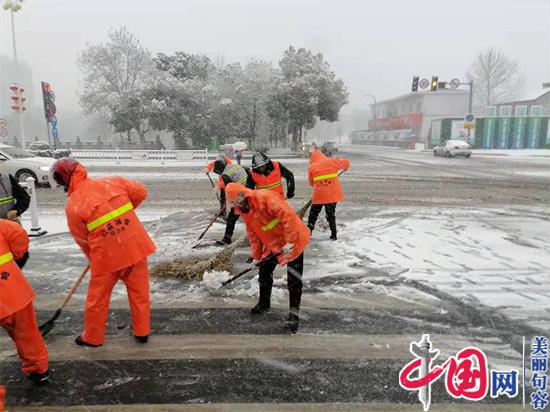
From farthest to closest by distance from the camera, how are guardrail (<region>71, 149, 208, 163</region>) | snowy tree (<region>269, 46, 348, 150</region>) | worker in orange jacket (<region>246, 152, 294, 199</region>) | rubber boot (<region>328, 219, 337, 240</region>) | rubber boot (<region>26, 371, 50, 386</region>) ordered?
1. snowy tree (<region>269, 46, 348, 150</region>)
2. guardrail (<region>71, 149, 208, 163</region>)
3. rubber boot (<region>328, 219, 337, 240</region>)
4. worker in orange jacket (<region>246, 152, 294, 199</region>)
5. rubber boot (<region>26, 371, 50, 386</region>)

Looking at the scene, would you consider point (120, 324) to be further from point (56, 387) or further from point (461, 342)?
point (461, 342)

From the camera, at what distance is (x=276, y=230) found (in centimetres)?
382

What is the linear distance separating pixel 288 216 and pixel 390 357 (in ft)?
4.80

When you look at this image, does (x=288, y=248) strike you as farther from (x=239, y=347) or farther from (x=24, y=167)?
(x=24, y=167)

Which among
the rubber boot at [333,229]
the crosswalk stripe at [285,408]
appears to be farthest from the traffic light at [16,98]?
the crosswalk stripe at [285,408]

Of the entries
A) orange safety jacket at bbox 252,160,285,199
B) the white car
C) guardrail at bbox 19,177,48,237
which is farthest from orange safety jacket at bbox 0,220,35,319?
the white car

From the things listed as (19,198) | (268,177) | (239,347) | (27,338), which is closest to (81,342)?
(27,338)

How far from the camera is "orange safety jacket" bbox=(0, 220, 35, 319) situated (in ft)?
9.20

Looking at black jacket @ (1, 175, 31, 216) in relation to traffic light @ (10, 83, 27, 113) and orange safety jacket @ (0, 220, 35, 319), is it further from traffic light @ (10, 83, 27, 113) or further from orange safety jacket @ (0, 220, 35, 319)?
traffic light @ (10, 83, 27, 113)

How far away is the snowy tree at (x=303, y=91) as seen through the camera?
3422 cm

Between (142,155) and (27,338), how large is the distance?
25.6 metres

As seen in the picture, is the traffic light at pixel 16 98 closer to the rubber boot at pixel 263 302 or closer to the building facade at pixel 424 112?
the rubber boot at pixel 263 302

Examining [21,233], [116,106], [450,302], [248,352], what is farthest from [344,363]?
[116,106]

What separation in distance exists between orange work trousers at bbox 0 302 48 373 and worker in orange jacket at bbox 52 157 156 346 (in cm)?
46
